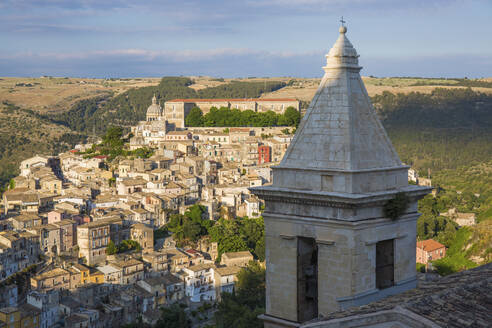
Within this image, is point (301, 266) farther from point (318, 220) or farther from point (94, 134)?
point (94, 134)

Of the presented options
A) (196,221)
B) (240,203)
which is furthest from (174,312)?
(240,203)

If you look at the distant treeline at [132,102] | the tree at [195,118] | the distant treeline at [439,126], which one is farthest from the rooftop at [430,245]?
the distant treeline at [132,102]

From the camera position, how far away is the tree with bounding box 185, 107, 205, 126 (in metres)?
80.2

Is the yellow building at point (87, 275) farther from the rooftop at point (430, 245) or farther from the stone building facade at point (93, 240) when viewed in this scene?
the rooftop at point (430, 245)

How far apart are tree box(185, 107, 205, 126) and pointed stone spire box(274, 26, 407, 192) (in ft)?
243

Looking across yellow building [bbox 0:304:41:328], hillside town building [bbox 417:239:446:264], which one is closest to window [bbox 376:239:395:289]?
yellow building [bbox 0:304:41:328]

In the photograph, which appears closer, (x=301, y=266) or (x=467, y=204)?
(x=301, y=266)

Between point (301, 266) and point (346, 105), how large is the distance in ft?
5.05

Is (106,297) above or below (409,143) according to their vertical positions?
below

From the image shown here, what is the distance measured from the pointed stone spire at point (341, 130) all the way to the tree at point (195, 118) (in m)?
74.1

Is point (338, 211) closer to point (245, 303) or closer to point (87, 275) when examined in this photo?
point (245, 303)

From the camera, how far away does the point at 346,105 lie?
20.3 ft

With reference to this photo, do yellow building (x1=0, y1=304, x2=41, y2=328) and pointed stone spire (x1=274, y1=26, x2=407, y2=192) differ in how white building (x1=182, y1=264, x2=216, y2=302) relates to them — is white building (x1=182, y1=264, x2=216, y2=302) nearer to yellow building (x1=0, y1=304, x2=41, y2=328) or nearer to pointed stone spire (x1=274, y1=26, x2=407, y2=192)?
yellow building (x1=0, y1=304, x2=41, y2=328)

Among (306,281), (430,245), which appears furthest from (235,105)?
(306,281)
